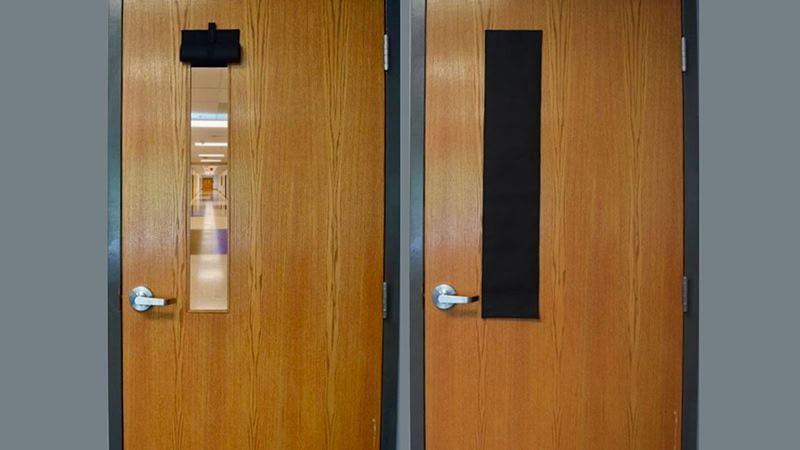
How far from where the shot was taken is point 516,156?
1868 mm

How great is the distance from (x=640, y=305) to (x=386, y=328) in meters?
0.85

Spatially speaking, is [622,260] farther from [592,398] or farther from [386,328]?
[386,328]

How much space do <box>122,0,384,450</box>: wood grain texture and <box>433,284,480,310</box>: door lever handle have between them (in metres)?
0.25

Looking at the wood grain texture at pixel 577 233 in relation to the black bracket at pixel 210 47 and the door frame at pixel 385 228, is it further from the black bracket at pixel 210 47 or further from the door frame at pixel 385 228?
the black bracket at pixel 210 47

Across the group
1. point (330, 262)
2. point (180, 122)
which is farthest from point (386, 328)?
point (180, 122)

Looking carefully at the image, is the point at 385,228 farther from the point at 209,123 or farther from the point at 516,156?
the point at 209,123

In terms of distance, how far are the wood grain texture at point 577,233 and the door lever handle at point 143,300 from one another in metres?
0.89

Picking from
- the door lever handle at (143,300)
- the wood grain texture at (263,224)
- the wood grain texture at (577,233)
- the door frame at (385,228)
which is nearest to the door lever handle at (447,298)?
the wood grain texture at (577,233)

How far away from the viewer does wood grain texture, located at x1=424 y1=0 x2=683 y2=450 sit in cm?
186

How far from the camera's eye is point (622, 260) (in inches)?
73.5

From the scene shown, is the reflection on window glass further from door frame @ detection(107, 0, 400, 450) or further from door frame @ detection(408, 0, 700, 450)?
door frame @ detection(408, 0, 700, 450)

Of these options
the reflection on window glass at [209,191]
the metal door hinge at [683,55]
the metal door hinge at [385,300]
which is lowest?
the metal door hinge at [385,300]

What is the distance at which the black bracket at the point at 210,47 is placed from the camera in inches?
72.4

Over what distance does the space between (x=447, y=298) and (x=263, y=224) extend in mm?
658
